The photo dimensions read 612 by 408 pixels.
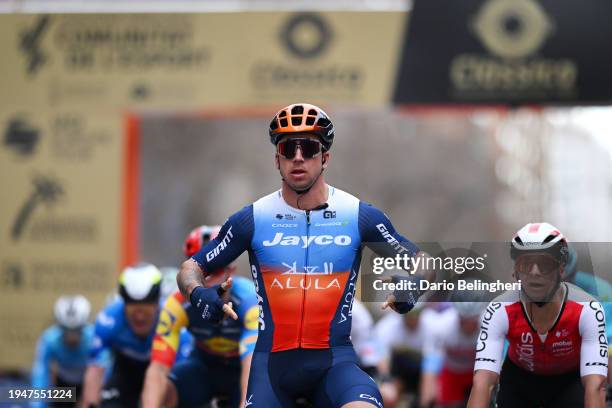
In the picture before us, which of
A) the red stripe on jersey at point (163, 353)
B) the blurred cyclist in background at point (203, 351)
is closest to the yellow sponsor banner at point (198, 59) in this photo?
the blurred cyclist in background at point (203, 351)

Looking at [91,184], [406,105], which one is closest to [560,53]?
[406,105]

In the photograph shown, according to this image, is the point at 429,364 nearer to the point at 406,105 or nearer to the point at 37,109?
the point at 406,105

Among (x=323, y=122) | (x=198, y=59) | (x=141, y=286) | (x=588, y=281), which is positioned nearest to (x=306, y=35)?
(x=198, y=59)

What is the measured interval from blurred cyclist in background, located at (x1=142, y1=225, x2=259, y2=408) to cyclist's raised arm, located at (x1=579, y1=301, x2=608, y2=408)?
2.65m

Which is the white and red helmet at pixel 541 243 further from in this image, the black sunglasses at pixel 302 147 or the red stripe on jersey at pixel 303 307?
the black sunglasses at pixel 302 147

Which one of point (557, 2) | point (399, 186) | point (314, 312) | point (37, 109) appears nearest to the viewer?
point (314, 312)

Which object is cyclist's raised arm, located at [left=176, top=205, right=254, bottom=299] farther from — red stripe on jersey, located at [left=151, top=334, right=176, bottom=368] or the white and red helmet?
red stripe on jersey, located at [left=151, top=334, right=176, bottom=368]

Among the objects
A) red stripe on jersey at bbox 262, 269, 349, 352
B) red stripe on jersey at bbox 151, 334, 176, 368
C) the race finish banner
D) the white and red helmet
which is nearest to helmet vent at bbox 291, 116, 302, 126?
red stripe on jersey at bbox 262, 269, 349, 352

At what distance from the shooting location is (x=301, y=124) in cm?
711

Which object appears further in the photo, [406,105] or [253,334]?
[406,105]

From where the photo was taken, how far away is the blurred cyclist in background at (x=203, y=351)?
8891 millimetres

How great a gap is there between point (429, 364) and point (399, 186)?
33.1 meters

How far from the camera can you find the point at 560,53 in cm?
1634

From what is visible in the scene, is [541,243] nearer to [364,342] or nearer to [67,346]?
[364,342]
